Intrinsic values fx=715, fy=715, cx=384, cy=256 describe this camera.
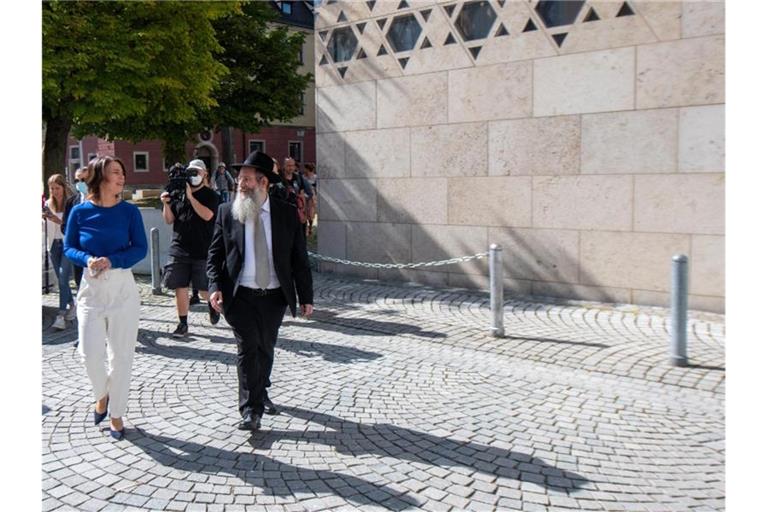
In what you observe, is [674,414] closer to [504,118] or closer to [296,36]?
[504,118]

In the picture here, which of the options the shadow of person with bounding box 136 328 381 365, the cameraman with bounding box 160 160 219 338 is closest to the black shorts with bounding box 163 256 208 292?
the cameraman with bounding box 160 160 219 338

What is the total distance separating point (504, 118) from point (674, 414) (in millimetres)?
5621

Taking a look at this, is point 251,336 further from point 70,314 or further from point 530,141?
point 530,141

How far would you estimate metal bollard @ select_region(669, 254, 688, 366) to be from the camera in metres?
6.65

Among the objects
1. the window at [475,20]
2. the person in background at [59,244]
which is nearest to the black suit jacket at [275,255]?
the person in background at [59,244]

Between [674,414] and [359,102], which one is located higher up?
[359,102]

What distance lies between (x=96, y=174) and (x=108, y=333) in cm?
116

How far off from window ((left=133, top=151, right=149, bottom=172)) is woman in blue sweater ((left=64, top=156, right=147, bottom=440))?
39.5 m

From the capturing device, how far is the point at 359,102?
1190 cm

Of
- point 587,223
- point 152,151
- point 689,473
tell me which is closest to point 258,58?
point 152,151

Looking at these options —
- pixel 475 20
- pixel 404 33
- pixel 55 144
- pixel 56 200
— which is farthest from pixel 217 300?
pixel 55 144

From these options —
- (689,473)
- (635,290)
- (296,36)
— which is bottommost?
(689,473)

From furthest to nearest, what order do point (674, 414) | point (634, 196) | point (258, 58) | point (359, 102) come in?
point (258, 58) < point (359, 102) < point (634, 196) < point (674, 414)

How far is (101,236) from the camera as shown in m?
5.17
